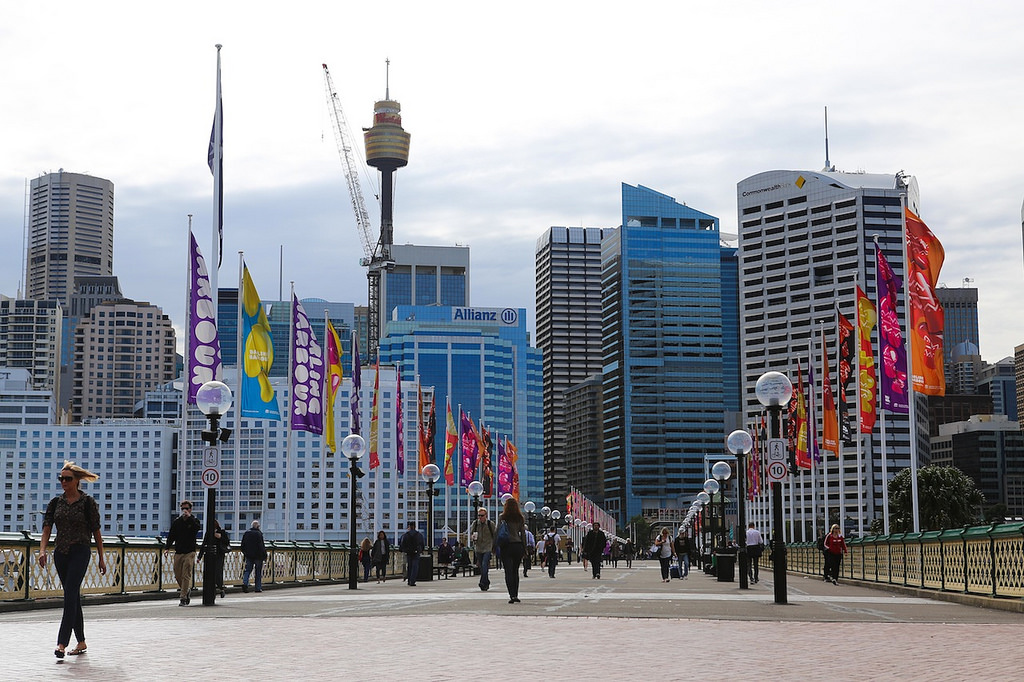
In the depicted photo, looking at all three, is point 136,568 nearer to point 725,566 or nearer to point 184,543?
point 184,543

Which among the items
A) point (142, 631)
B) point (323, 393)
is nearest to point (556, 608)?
point (142, 631)

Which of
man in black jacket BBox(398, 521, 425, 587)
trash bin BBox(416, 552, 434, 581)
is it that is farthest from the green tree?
man in black jacket BBox(398, 521, 425, 587)

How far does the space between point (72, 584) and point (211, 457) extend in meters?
9.25

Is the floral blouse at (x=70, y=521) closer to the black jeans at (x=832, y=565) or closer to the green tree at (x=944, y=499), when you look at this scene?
the black jeans at (x=832, y=565)

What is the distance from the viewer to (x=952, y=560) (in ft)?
83.0

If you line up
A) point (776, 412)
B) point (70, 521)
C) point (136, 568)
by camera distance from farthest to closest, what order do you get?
1. point (136, 568)
2. point (776, 412)
3. point (70, 521)

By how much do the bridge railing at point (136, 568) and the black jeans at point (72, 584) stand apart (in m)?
8.45

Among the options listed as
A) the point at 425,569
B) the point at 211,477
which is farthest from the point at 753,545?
the point at 211,477

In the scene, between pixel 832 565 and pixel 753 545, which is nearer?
pixel 753 545

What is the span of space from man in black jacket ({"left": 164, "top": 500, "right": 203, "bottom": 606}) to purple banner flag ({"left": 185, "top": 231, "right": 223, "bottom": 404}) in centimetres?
1002

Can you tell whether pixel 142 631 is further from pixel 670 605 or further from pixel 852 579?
pixel 852 579

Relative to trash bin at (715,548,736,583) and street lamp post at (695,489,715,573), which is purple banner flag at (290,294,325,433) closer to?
trash bin at (715,548,736,583)

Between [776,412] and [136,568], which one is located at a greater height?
[776,412]

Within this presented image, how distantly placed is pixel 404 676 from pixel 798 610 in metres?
11.4
